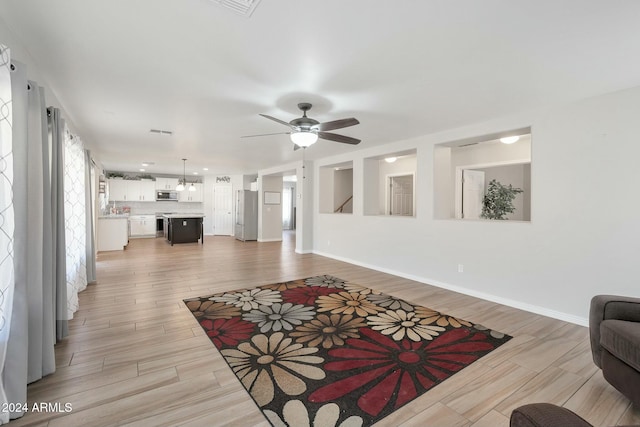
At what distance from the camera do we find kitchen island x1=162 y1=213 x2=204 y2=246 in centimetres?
909

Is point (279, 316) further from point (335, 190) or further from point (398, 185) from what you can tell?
point (335, 190)

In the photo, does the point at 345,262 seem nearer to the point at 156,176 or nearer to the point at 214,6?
the point at 214,6

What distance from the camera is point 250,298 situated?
12.8 ft

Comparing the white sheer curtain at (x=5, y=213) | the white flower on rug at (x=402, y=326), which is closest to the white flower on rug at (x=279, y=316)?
the white flower on rug at (x=402, y=326)

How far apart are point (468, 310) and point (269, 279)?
3.07 meters

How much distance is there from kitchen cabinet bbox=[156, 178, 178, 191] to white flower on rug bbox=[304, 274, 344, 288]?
868 cm

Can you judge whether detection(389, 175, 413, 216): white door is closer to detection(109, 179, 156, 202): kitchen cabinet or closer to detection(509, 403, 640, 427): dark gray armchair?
detection(509, 403, 640, 427): dark gray armchair

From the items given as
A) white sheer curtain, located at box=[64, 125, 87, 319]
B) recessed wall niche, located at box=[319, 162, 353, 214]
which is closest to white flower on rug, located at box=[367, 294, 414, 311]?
white sheer curtain, located at box=[64, 125, 87, 319]

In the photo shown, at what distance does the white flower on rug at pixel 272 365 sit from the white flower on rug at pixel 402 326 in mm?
834

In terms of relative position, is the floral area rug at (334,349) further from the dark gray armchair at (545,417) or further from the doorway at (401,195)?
the doorway at (401,195)

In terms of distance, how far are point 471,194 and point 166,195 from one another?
10.5 metres

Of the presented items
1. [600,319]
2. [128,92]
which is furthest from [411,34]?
[128,92]

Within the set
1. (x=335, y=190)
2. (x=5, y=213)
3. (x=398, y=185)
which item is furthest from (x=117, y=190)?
(x=5, y=213)

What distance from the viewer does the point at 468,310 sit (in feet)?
11.6
